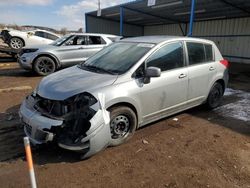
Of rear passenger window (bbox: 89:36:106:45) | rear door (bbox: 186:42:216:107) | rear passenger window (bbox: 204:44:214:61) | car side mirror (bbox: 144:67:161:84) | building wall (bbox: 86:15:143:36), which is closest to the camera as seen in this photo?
car side mirror (bbox: 144:67:161:84)

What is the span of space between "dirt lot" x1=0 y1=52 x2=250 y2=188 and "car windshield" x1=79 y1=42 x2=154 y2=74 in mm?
1278

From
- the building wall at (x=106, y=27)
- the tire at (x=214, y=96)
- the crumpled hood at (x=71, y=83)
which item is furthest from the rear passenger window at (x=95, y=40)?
the building wall at (x=106, y=27)

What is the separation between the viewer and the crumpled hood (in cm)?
348

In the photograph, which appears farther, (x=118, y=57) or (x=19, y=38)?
(x=19, y=38)

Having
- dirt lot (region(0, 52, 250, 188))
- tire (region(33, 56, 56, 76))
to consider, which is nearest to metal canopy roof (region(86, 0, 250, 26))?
tire (region(33, 56, 56, 76))

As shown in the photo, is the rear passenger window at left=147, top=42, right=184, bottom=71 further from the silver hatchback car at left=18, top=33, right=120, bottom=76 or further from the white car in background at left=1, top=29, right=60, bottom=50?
the white car in background at left=1, top=29, right=60, bottom=50

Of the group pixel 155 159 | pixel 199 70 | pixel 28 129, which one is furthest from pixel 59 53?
pixel 155 159

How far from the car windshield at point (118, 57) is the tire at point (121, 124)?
67 centimetres

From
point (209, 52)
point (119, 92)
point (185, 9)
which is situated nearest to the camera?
point (119, 92)

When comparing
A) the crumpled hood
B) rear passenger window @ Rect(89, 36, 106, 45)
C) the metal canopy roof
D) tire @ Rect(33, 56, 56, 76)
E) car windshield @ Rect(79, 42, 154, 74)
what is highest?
the metal canopy roof

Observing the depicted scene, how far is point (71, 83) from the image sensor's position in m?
3.72

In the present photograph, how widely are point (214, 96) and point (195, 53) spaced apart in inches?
52.4

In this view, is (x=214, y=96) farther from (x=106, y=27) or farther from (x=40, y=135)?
(x=106, y=27)

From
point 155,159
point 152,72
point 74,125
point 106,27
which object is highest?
point 106,27
